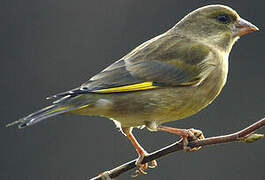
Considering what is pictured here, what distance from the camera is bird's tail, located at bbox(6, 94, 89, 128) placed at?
3.82m

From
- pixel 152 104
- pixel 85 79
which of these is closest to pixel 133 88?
pixel 152 104

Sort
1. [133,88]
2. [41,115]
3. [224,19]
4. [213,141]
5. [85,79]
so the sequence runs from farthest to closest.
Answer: [85,79] < [224,19] < [133,88] < [41,115] < [213,141]

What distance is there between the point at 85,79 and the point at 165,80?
370cm

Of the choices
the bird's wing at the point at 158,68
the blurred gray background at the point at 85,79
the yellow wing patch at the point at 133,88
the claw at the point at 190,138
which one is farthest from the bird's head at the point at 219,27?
the blurred gray background at the point at 85,79

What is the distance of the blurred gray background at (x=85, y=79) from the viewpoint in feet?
24.7

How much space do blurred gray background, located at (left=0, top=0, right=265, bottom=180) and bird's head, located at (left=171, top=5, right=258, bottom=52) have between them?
266cm

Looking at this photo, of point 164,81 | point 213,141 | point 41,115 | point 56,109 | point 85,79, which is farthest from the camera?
point 85,79

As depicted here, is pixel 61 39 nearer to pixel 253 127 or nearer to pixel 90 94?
pixel 90 94

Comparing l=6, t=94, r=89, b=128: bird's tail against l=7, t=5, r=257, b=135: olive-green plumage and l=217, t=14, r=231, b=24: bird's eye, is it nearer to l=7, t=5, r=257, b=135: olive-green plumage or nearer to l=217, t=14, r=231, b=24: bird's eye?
l=7, t=5, r=257, b=135: olive-green plumage

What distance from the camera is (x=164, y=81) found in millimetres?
4605

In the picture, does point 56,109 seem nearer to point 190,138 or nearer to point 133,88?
point 133,88

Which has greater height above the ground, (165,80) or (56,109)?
(56,109)

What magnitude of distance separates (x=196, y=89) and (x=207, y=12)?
862 millimetres

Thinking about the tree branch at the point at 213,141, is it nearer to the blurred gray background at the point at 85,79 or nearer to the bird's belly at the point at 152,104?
the bird's belly at the point at 152,104
